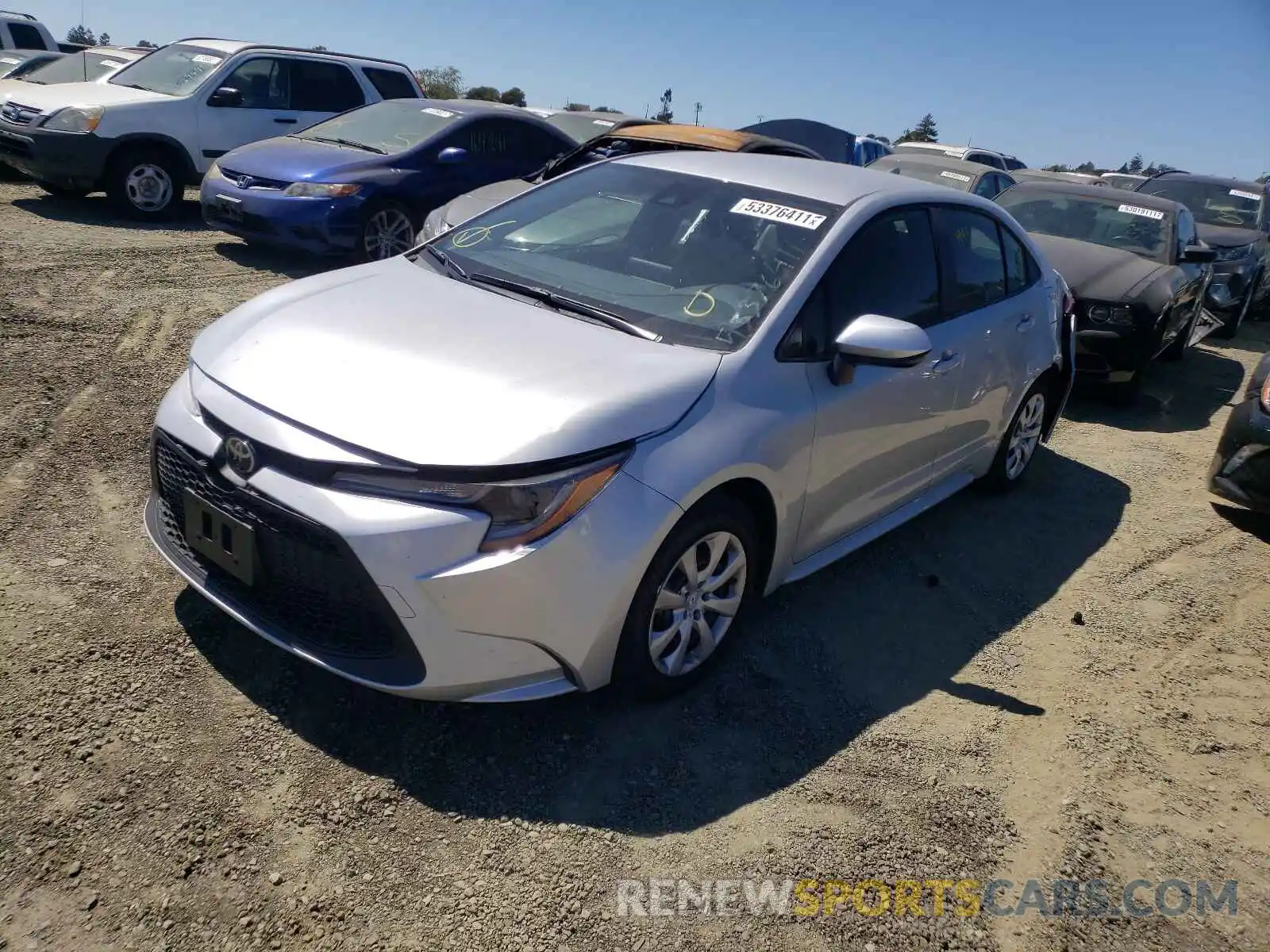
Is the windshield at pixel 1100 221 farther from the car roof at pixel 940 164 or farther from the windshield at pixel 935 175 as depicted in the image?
the car roof at pixel 940 164

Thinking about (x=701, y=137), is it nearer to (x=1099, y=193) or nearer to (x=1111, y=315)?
(x=1111, y=315)

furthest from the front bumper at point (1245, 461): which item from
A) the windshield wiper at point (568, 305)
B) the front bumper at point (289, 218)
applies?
the front bumper at point (289, 218)

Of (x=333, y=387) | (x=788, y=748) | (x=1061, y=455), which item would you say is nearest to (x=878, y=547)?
(x=788, y=748)

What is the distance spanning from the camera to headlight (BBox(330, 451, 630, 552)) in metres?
2.51

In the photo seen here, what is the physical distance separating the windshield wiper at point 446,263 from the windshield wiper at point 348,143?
5.04m

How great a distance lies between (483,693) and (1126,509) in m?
4.32

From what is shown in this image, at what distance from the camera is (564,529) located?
101 inches

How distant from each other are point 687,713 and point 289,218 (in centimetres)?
619

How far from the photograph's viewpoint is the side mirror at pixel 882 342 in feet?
10.5

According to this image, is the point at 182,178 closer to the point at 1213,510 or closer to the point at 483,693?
the point at 483,693

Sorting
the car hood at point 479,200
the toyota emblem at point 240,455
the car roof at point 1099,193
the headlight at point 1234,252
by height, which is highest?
the car roof at point 1099,193

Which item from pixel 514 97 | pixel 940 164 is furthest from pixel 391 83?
pixel 514 97

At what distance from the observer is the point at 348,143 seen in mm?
8711

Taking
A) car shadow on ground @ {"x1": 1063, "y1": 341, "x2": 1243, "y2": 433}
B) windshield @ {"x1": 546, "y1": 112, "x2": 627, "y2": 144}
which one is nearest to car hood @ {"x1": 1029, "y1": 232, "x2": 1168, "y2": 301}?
car shadow on ground @ {"x1": 1063, "y1": 341, "x2": 1243, "y2": 433}
